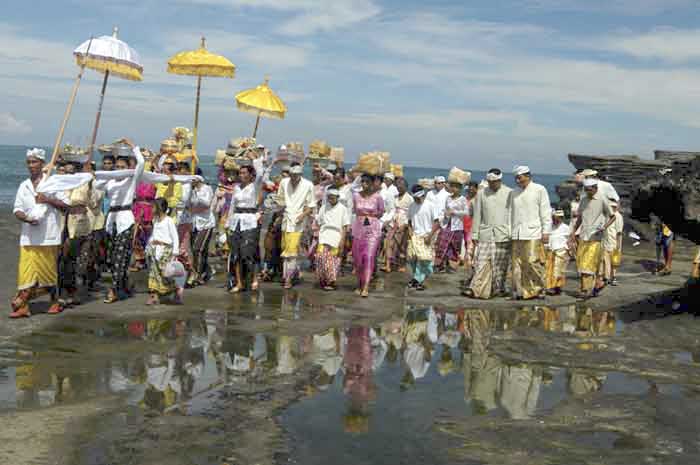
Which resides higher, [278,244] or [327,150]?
[327,150]

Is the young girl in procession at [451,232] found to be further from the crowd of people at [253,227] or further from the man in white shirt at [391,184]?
the man in white shirt at [391,184]

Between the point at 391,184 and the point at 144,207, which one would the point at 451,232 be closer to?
the point at 391,184

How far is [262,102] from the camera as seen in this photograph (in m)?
14.8

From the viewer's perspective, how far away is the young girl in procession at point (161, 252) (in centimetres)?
947

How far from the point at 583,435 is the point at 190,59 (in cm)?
943

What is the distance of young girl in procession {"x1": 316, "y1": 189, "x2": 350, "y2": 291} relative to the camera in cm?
1133

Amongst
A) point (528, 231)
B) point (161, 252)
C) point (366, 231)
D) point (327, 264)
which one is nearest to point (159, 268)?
point (161, 252)

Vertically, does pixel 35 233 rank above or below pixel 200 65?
below

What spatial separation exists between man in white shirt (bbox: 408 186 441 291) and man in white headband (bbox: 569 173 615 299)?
224 cm

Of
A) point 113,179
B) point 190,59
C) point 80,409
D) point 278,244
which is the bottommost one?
point 80,409

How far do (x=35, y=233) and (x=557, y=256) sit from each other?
304 inches

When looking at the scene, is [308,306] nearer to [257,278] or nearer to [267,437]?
[257,278]

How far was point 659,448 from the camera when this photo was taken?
504cm

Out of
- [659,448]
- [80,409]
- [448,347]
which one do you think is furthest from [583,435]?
[80,409]
